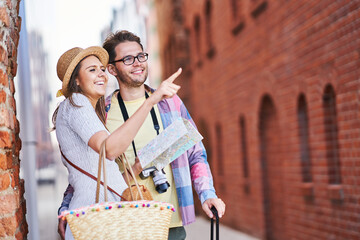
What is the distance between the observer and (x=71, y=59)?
10.2 feet

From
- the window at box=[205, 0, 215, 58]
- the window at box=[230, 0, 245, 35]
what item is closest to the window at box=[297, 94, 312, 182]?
the window at box=[230, 0, 245, 35]

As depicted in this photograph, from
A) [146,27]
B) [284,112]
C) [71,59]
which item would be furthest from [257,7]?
[146,27]

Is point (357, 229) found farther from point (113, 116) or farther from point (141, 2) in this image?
point (141, 2)

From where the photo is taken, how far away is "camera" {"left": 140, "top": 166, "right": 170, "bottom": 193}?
3426 millimetres

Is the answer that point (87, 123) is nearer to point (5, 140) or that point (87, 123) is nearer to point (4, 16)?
point (5, 140)

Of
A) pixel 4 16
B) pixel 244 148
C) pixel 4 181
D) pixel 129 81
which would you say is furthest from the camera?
pixel 244 148

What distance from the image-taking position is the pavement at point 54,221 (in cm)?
797

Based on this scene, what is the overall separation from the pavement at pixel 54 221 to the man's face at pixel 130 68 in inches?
134

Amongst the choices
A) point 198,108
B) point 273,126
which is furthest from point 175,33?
point 273,126

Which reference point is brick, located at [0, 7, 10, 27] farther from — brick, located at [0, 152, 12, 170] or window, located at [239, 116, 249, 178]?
window, located at [239, 116, 249, 178]

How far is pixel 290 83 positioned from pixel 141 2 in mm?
28885

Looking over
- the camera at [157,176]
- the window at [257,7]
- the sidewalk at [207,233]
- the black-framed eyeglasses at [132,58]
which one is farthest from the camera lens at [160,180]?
the sidewalk at [207,233]

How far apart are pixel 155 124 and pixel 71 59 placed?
70 cm

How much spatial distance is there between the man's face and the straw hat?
330mm
